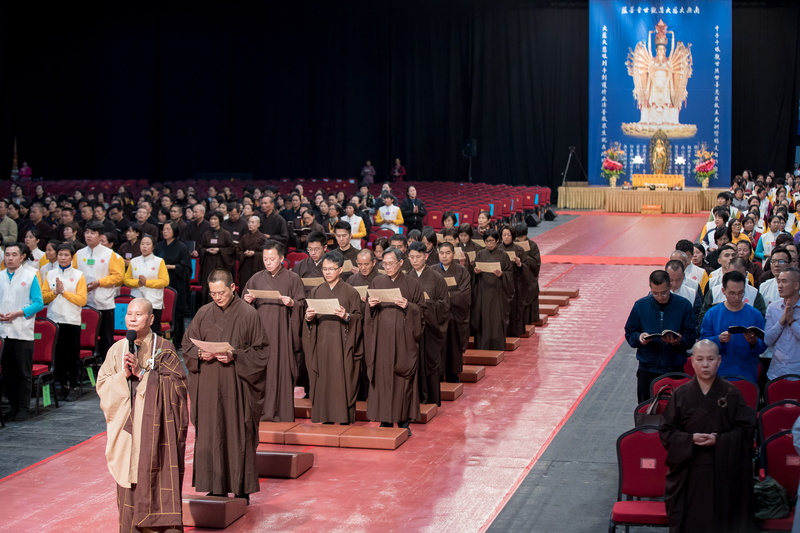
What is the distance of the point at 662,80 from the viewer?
30891 millimetres

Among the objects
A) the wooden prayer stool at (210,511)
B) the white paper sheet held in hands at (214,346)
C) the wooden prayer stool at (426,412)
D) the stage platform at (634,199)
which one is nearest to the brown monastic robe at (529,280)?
the wooden prayer stool at (426,412)

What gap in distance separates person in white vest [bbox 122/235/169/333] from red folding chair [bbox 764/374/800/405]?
273 inches

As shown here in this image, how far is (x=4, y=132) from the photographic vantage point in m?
32.8

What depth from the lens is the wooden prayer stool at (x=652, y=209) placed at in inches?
1151

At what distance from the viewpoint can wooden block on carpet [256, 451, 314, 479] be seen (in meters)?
8.05

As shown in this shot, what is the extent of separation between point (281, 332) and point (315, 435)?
3.35 ft

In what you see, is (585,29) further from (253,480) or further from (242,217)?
(253,480)

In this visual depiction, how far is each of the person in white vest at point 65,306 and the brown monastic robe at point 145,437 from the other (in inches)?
179

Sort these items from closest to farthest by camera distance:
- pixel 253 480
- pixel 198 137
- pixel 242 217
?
pixel 253 480, pixel 242 217, pixel 198 137

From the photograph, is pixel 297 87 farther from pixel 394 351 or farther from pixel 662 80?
pixel 394 351

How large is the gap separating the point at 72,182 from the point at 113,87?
24.6 ft

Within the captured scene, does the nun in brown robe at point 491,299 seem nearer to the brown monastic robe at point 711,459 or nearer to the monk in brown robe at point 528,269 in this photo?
the monk in brown robe at point 528,269

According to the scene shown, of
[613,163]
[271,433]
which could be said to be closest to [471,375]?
[271,433]

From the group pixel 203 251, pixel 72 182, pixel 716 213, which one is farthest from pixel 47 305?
pixel 72 182
